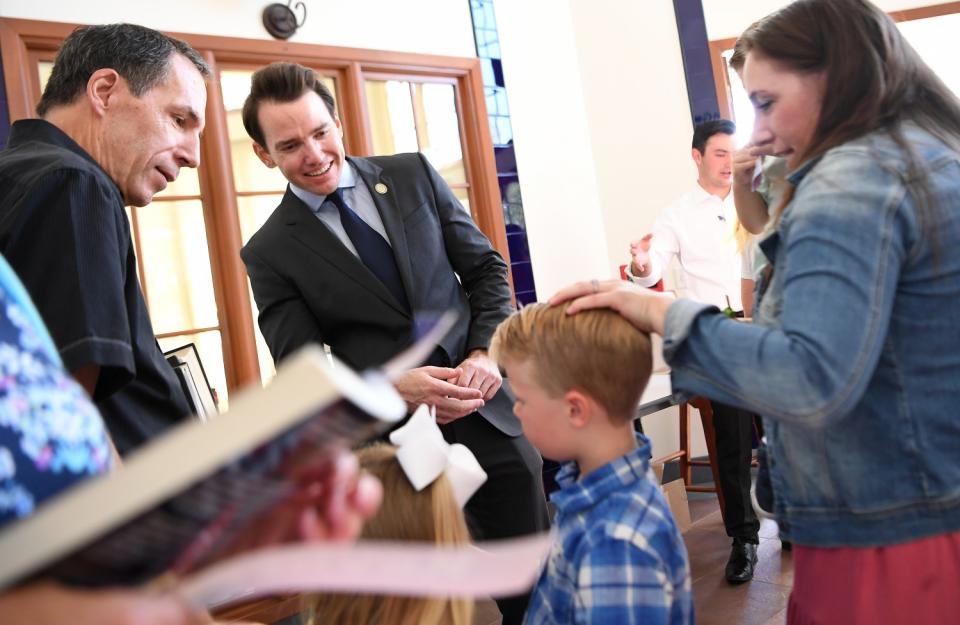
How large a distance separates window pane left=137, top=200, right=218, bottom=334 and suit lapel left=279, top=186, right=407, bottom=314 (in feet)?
5.19

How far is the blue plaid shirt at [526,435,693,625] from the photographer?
118 cm

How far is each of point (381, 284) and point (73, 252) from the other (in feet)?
3.04

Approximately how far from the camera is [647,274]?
3861 millimetres

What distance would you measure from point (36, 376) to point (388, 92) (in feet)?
13.1

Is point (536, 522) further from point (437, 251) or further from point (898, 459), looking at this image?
point (898, 459)

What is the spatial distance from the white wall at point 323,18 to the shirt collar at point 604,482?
292cm

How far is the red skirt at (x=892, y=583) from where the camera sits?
3.29 ft

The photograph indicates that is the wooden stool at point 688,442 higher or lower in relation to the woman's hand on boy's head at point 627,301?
lower

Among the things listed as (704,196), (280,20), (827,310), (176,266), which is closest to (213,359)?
(176,266)

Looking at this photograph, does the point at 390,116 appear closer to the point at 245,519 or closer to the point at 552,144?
the point at 552,144

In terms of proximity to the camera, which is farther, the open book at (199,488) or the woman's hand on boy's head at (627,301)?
the woman's hand on boy's head at (627,301)

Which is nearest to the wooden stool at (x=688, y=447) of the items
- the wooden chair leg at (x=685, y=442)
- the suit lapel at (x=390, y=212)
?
the wooden chair leg at (x=685, y=442)

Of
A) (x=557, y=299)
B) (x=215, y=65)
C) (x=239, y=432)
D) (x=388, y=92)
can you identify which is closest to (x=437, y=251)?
(x=557, y=299)

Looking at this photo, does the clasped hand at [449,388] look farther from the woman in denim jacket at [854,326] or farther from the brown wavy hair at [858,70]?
the brown wavy hair at [858,70]
